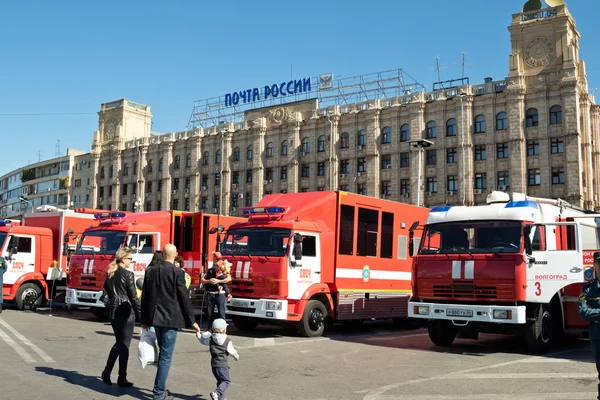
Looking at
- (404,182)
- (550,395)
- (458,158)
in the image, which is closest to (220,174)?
(404,182)

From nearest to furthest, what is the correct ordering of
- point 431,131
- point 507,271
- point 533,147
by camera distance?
point 507,271, point 533,147, point 431,131

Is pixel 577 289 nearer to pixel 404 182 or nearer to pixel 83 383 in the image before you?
pixel 83 383

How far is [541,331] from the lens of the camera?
38.5 feet

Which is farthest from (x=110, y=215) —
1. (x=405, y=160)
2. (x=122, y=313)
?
(x=405, y=160)

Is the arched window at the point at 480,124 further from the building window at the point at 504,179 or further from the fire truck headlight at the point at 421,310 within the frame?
the fire truck headlight at the point at 421,310

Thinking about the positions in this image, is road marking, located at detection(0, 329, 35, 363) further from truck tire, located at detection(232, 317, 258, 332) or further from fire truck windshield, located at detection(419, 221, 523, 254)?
fire truck windshield, located at detection(419, 221, 523, 254)

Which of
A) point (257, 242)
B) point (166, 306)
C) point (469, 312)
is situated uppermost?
point (257, 242)

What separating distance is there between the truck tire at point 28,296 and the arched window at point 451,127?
3410 cm

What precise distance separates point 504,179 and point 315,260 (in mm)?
32869

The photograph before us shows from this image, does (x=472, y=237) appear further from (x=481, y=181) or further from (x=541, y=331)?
(x=481, y=181)

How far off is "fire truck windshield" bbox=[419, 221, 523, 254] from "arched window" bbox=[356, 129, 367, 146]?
124 ft

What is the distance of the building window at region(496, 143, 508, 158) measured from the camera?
43.9 meters

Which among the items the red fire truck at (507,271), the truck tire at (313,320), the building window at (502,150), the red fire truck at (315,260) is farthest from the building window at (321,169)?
the red fire truck at (507,271)

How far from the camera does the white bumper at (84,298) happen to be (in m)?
16.7
